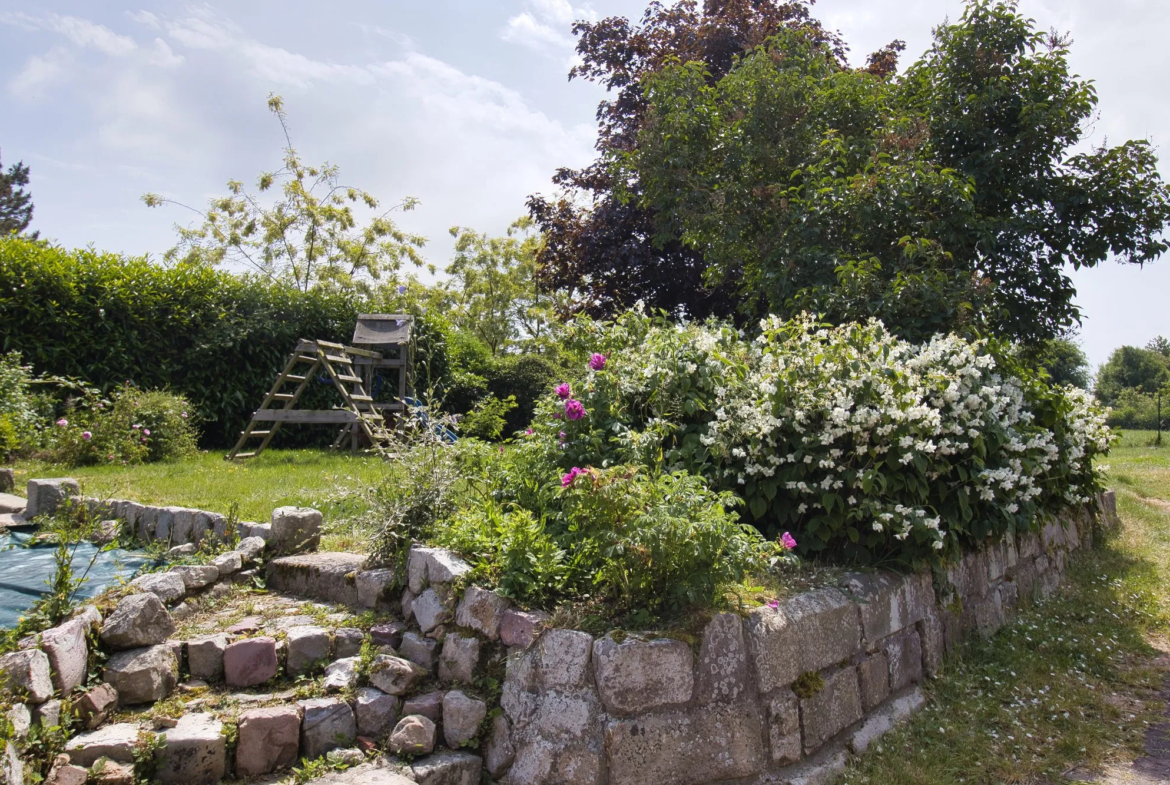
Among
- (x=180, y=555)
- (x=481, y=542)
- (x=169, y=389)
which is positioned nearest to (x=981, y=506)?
(x=481, y=542)

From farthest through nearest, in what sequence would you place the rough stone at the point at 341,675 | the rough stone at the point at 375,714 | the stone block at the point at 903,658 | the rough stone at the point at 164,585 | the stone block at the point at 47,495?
1. the stone block at the point at 47,495
2. the stone block at the point at 903,658
3. the rough stone at the point at 164,585
4. the rough stone at the point at 341,675
5. the rough stone at the point at 375,714

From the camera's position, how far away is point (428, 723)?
3.00 meters

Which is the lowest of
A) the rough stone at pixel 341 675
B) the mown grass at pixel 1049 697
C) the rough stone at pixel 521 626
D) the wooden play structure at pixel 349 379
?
the mown grass at pixel 1049 697

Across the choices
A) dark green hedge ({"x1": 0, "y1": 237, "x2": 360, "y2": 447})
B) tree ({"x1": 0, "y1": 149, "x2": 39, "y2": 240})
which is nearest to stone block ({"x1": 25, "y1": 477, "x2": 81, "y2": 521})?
dark green hedge ({"x1": 0, "y1": 237, "x2": 360, "y2": 447})

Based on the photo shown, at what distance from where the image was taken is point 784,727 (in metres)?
3.11

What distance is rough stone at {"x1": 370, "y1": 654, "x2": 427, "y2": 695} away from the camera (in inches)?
124

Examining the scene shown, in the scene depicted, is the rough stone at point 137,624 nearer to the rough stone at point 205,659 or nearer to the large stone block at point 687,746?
the rough stone at point 205,659

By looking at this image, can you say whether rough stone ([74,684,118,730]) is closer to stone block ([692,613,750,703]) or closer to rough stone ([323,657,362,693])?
rough stone ([323,657,362,693])

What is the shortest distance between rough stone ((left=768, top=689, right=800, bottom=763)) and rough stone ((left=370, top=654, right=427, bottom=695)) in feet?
4.86

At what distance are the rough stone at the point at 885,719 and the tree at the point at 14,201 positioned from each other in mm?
33426

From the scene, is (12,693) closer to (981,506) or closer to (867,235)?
(981,506)

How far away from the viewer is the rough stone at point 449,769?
2.83 m

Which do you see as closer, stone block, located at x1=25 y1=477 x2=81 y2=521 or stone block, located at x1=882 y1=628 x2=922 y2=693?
stone block, located at x1=882 y1=628 x2=922 y2=693

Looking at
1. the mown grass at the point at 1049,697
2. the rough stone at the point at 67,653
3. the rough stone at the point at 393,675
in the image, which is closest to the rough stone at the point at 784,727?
the mown grass at the point at 1049,697
